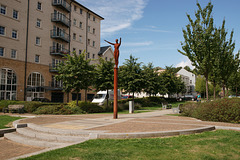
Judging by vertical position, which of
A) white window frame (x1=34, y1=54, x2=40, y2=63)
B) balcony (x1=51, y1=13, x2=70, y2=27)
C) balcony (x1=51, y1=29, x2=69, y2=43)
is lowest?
white window frame (x1=34, y1=54, x2=40, y2=63)

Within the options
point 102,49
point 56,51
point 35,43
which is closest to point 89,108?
point 35,43

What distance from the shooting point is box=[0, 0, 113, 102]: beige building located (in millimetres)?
28719

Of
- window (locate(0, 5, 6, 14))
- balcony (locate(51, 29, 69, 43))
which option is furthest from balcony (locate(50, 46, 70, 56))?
window (locate(0, 5, 6, 14))

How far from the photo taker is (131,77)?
1103 inches

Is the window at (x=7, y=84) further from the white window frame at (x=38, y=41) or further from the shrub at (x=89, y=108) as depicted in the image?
the shrub at (x=89, y=108)

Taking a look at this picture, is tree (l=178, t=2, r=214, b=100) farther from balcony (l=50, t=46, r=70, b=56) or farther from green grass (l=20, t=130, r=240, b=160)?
balcony (l=50, t=46, r=70, b=56)

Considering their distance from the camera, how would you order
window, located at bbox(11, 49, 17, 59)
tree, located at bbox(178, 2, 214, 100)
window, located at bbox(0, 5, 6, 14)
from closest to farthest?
tree, located at bbox(178, 2, 214, 100) < window, located at bbox(0, 5, 6, 14) < window, located at bbox(11, 49, 17, 59)

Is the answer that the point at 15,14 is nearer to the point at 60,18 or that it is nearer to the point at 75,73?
the point at 60,18

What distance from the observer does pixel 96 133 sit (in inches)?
283

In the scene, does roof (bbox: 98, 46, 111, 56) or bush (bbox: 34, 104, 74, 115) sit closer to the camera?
bush (bbox: 34, 104, 74, 115)

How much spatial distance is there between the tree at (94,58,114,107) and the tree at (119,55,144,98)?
3.95 m

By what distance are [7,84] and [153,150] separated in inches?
1110

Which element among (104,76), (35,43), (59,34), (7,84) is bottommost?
(7,84)

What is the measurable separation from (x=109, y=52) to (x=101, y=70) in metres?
30.2
